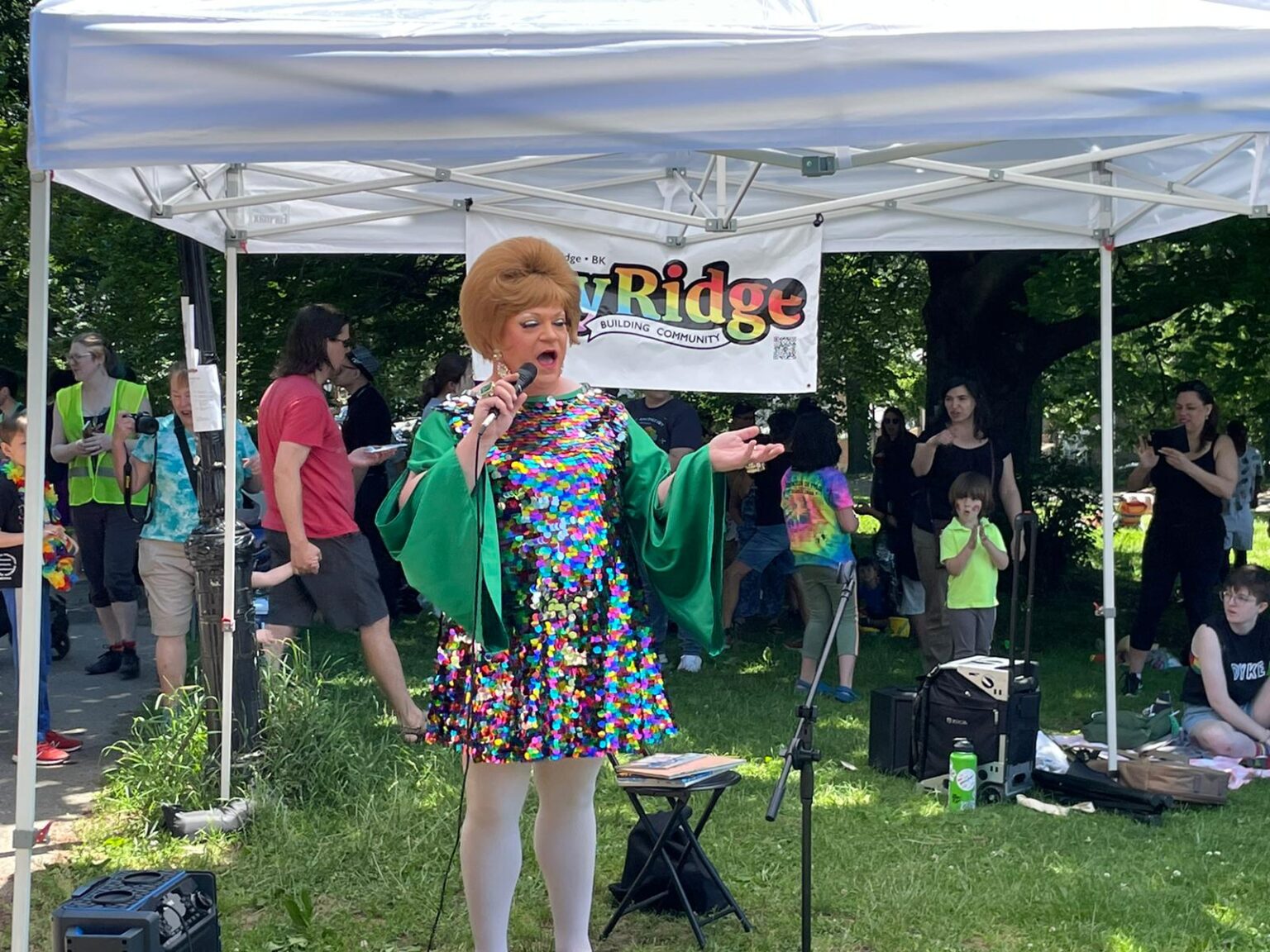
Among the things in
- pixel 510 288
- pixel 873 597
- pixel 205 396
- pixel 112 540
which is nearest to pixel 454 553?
pixel 510 288

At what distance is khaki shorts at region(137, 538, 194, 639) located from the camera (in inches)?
241

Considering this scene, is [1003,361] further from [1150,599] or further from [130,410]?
[130,410]

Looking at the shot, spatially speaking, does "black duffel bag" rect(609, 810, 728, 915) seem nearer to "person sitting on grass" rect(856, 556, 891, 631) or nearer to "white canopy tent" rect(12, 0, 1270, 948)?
"white canopy tent" rect(12, 0, 1270, 948)

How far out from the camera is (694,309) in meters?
5.88

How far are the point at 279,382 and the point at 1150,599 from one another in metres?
5.05

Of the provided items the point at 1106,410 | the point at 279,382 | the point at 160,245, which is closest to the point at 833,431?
the point at 1106,410

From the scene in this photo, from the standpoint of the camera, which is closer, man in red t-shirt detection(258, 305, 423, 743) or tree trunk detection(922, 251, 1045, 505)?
man in red t-shirt detection(258, 305, 423, 743)

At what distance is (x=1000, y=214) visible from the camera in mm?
5684

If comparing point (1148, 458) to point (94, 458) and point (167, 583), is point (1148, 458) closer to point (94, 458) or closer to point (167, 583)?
point (167, 583)

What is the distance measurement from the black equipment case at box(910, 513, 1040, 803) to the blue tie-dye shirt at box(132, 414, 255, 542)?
3.14 metres

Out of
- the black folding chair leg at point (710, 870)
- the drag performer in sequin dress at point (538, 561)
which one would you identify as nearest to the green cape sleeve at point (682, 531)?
the drag performer in sequin dress at point (538, 561)

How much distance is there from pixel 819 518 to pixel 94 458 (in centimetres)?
378

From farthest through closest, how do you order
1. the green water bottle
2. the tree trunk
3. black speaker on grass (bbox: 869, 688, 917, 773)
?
the tree trunk < black speaker on grass (bbox: 869, 688, 917, 773) < the green water bottle

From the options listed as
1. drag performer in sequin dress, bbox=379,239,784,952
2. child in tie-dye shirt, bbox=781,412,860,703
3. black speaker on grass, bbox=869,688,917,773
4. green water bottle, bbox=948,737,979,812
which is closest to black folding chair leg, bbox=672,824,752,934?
drag performer in sequin dress, bbox=379,239,784,952
